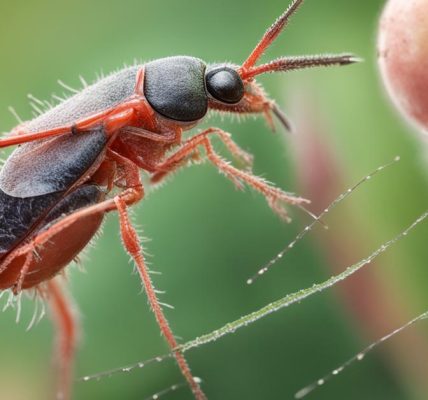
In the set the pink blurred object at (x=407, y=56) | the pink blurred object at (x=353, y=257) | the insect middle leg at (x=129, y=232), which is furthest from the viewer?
the pink blurred object at (x=353, y=257)

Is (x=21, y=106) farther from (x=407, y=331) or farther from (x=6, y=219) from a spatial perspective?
(x=407, y=331)

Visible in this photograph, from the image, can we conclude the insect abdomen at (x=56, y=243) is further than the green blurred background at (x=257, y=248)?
No

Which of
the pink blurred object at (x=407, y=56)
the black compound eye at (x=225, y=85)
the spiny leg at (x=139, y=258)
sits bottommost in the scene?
the pink blurred object at (x=407, y=56)

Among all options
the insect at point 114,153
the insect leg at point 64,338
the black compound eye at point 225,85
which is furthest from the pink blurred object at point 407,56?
the insect leg at point 64,338

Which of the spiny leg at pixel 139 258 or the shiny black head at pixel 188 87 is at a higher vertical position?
the shiny black head at pixel 188 87

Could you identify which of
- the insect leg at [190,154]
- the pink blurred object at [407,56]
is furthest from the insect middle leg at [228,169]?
the pink blurred object at [407,56]

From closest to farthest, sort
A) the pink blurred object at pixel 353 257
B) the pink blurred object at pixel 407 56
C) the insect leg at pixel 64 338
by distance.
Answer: the pink blurred object at pixel 407 56, the pink blurred object at pixel 353 257, the insect leg at pixel 64 338

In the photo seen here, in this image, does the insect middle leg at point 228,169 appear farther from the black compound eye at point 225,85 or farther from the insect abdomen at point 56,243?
the insect abdomen at point 56,243
